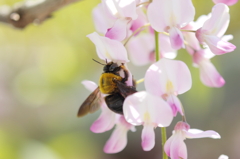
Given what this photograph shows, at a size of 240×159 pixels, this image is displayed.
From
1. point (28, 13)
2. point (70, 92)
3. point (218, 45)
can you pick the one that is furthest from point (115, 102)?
point (70, 92)

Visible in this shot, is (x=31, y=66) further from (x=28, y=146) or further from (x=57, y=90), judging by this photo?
(x=28, y=146)

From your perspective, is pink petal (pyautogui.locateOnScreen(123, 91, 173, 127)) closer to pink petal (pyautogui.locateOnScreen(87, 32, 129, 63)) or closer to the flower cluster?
the flower cluster

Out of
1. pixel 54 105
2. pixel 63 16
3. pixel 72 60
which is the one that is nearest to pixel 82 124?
pixel 54 105

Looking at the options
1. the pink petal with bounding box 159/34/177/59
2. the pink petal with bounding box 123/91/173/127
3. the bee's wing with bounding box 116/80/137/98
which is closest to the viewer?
the pink petal with bounding box 123/91/173/127

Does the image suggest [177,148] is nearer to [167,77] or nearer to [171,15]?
[167,77]

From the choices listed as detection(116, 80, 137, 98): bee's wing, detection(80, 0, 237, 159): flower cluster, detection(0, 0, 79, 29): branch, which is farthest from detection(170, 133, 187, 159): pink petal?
detection(0, 0, 79, 29): branch
